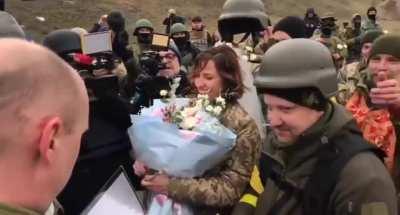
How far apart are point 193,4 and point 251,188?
28.9 m

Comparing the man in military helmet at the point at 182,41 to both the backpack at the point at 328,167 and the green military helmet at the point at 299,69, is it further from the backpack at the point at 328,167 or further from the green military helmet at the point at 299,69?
the backpack at the point at 328,167

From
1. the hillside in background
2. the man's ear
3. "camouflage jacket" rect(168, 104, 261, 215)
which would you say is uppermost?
the man's ear

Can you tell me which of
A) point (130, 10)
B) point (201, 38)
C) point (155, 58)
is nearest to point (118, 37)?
point (201, 38)

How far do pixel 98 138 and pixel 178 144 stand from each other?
16.3 inches

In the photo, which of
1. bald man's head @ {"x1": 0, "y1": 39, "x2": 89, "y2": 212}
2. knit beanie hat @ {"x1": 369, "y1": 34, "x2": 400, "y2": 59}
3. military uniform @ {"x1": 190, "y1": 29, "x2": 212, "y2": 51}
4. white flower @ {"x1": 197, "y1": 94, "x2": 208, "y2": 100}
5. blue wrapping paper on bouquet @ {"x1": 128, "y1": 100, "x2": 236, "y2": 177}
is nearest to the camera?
bald man's head @ {"x1": 0, "y1": 39, "x2": 89, "y2": 212}

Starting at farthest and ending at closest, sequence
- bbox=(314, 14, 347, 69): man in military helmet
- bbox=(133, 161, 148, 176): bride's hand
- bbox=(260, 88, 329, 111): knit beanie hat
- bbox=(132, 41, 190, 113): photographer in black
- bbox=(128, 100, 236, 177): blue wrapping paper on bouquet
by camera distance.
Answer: bbox=(314, 14, 347, 69): man in military helmet < bbox=(132, 41, 190, 113): photographer in black < bbox=(133, 161, 148, 176): bride's hand < bbox=(128, 100, 236, 177): blue wrapping paper on bouquet < bbox=(260, 88, 329, 111): knit beanie hat

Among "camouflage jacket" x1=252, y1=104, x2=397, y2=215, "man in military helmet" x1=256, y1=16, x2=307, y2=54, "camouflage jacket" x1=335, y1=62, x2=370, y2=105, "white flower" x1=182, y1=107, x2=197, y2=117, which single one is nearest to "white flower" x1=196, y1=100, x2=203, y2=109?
"white flower" x1=182, y1=107, x2=197, y2=117

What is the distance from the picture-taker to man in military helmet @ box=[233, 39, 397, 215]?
9.07ft

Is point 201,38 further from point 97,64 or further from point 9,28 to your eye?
point 9,28

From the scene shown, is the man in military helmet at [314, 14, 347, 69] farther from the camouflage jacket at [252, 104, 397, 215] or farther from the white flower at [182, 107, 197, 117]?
the camouflage jacket at [252, 104, 397, 215]

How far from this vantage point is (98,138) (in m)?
3.43

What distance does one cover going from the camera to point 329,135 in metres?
2.90

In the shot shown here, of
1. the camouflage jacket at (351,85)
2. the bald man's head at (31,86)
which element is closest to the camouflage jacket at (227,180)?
the camouflage jacket at (351,85)

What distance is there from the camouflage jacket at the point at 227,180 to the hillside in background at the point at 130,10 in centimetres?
1513
